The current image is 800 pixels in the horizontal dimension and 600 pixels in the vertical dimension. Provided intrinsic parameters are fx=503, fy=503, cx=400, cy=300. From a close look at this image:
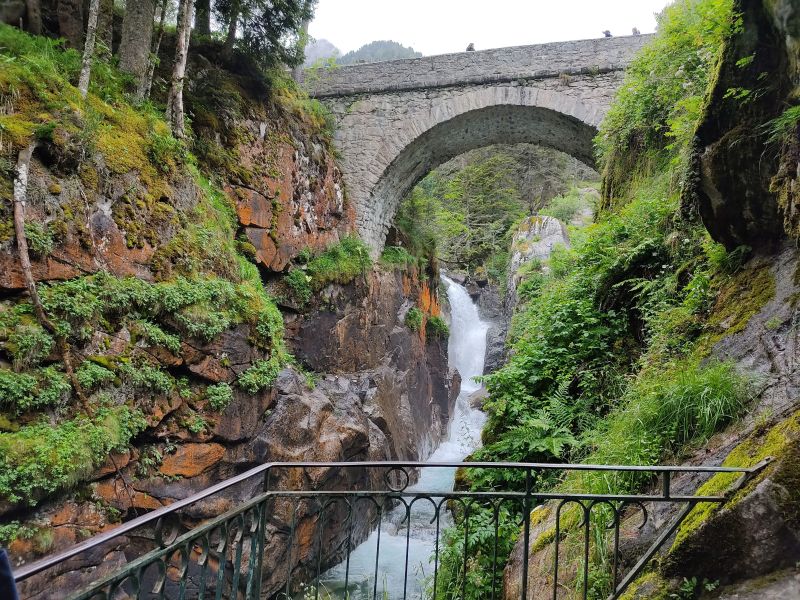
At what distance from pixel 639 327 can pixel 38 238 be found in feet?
19.1

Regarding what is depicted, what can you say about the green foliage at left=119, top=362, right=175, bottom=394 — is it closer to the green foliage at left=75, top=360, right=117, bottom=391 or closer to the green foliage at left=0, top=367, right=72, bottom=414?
the green foliage at left=75, top=360, right=117, bottom=391

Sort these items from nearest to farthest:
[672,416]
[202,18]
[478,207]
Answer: [672,416]
[202,18]
[478,207]

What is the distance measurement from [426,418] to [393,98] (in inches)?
319

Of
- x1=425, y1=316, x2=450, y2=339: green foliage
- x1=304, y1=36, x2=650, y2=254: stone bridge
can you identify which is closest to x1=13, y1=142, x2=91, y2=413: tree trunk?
x1=304, y1=36, x2=650, y2=254: stone bridge

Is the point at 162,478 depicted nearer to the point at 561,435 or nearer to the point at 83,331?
the point at 83,331

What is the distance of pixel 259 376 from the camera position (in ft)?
21.0

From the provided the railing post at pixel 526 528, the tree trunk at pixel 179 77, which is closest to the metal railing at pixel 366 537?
the railing post at pixel 526 528

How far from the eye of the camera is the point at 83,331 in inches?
185

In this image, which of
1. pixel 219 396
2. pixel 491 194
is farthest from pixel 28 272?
pixel 491 194

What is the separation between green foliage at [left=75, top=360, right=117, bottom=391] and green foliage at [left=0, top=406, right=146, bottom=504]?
25cm

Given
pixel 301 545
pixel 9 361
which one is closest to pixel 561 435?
pixel 301 545

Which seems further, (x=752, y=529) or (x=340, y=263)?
(x=340, y=263)

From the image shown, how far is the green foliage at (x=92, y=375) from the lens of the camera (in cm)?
457

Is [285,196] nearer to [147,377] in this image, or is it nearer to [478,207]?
[147,377]
